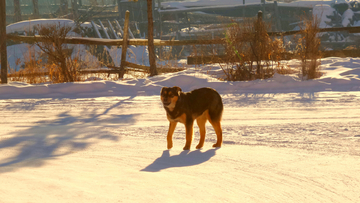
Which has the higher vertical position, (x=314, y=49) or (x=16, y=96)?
(x=314, y=49)

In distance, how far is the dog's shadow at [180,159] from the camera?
3545 millimetres

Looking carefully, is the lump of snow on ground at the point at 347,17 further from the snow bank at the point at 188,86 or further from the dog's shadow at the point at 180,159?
the dog's shadow at the point at 180,159

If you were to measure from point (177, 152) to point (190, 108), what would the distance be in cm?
55

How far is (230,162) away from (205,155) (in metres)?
0.37

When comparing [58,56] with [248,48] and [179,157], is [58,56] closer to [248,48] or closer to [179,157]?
[248,48]

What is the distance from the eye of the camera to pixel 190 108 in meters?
3.88

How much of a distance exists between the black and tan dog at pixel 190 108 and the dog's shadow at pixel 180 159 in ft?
0.49

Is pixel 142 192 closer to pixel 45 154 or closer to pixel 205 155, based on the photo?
pixel 205 155

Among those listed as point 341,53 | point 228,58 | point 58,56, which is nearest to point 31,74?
point 58,56

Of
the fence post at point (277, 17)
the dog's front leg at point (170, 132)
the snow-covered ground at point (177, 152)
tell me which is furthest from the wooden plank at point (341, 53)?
the fence post at point (277, 17)

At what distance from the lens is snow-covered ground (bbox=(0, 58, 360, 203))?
9.12ft

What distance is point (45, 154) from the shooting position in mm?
4012

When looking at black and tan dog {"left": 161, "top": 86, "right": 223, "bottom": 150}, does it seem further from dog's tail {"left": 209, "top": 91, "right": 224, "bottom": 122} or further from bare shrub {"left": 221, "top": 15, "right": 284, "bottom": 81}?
bare shrub {"left": 221, "top": 15, "right": 284, "bottom": 81}

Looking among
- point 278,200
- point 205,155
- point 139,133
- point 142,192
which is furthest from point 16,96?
point 278,200
